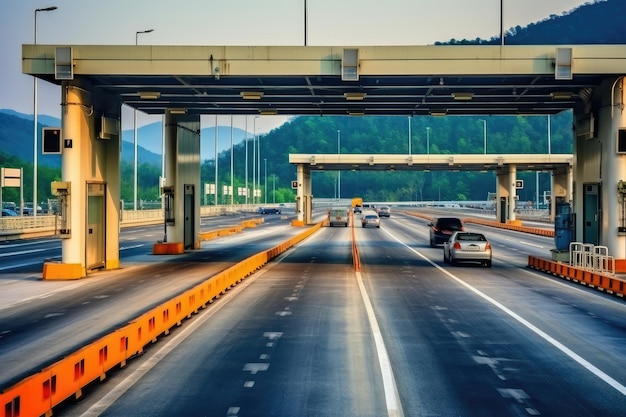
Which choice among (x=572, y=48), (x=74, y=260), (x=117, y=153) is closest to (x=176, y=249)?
(x=117, y=153)

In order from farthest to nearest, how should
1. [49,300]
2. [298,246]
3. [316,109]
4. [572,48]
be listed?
[298,246]
[316,109]
[572,48]
[49,300]

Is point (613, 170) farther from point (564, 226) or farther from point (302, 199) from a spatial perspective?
point (302, 199)

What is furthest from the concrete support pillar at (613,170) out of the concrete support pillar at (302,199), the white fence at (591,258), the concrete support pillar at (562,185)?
the concrete support pillar at (562,185)

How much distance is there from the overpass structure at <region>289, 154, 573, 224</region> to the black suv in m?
37.1

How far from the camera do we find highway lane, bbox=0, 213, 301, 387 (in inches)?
560

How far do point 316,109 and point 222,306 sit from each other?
66.9 feet

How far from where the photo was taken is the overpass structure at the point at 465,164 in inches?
3371

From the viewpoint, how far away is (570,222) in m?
34.8

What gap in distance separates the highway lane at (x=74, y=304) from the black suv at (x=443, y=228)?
1659 cm

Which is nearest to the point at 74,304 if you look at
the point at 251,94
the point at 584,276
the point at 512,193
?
the point at 251,94

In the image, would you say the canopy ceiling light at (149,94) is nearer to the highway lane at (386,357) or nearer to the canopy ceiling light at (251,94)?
the canopy ceiling light at (251,94)

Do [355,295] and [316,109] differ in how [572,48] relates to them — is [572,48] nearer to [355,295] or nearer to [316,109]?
[355,295]

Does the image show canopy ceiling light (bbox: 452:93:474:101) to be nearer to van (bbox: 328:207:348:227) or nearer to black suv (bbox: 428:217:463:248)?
black suv (bbox: 428:217:463:248)

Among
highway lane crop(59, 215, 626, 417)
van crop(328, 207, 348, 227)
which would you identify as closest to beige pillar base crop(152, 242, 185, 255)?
highway lane crop(59, 215, 626, 417)
